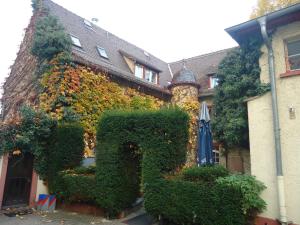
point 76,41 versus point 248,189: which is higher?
point 76,41

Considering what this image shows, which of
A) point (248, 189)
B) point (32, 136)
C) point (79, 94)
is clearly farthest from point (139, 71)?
point (248, 189)

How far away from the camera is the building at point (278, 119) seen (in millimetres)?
Answer: 7031

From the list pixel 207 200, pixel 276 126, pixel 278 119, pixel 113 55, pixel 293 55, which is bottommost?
pixel 207 200

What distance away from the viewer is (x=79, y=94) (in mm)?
12820

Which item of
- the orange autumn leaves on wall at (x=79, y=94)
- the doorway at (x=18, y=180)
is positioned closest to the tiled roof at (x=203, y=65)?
the orange autumn leaves on wall at (x=79, y=94)

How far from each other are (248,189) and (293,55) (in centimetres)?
436

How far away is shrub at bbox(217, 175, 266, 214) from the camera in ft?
21.8

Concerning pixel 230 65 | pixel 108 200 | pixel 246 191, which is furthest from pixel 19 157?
pixel 230 65

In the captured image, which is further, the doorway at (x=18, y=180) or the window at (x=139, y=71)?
the window at (x=139, y=71)

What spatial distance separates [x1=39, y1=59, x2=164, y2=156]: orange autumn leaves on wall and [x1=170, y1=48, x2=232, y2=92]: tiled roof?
771 cm

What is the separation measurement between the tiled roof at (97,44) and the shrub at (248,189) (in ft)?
31.4

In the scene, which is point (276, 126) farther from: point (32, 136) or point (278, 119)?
point (32, 136)

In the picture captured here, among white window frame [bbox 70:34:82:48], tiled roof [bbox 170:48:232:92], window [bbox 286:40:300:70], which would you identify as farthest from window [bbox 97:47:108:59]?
window [bbox 286:40:300:70]

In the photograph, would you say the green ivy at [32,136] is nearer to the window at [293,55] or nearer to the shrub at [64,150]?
the shrub at [64,150]
